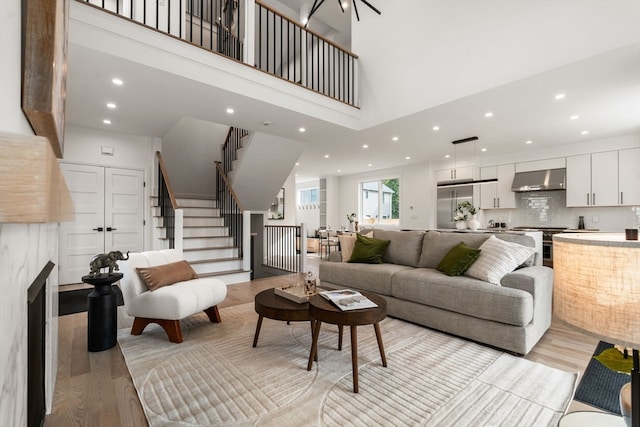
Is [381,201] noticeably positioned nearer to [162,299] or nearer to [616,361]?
[162,299]

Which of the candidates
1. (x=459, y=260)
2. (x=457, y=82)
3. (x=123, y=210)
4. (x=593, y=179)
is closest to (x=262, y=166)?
(x=123, y=210)

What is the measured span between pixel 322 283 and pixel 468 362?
86.9 inches

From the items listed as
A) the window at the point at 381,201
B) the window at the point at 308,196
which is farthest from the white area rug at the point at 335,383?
the window at the point at 308,196

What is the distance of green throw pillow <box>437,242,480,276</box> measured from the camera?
3078mm

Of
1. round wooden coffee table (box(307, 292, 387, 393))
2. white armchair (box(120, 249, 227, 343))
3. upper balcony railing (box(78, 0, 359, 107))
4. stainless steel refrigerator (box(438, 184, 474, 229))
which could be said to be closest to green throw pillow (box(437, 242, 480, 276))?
round wooden coffee table (box(307, 292, 387, 393))

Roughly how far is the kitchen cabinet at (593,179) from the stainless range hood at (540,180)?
0.47 ft

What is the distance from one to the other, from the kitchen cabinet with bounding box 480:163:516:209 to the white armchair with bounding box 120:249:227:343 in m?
6.55

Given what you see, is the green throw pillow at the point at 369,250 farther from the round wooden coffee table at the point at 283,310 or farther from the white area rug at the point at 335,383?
the round wooden coffee table at the point at 283,310

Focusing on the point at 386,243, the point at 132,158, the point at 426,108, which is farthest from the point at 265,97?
the point at 132,158

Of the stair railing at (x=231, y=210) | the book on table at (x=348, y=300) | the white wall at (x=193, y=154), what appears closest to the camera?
the book on table at (x=348, y=300)

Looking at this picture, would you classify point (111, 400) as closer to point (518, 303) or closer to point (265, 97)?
point (518, 303)

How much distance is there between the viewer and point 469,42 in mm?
3723

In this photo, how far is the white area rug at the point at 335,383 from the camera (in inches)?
69.2

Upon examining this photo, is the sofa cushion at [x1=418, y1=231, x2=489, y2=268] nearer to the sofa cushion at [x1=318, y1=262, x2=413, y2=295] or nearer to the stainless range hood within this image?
the sofa cushion at [x1=318, y1=262, x2=413, y2=295]
